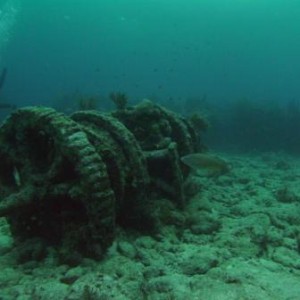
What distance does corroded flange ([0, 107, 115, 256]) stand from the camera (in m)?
4.61

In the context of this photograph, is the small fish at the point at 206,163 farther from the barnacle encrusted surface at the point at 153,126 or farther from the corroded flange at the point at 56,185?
the corroded flange at the point at 56,185

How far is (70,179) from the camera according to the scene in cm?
495

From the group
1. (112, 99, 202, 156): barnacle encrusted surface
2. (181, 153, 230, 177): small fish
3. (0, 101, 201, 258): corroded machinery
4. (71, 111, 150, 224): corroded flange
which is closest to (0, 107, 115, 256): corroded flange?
(0, 101, 201, 258): corroded machinery

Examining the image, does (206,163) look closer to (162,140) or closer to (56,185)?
(162,140)

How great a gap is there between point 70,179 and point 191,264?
182 centimetres

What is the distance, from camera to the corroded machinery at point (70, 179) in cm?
464

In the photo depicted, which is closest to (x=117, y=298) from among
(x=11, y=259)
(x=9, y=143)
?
(x=11, y=259)

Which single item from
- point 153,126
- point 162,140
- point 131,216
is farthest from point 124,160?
point 153,126

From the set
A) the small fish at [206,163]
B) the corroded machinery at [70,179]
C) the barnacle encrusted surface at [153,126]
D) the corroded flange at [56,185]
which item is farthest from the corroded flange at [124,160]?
the barnacle encrusted surface at [153,126]

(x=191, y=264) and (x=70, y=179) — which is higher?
(x=70, y=179)

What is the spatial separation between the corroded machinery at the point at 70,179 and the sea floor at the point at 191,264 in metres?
0.34

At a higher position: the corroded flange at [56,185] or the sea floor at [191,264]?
the corroded flange at [56,185]

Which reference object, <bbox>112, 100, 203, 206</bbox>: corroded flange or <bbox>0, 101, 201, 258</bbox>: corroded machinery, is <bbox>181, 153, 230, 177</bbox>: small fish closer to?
<bbox>112, 100, 203, 206</bbox>: corroded flange

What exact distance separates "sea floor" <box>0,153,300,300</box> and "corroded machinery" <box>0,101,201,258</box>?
0.34 metres
